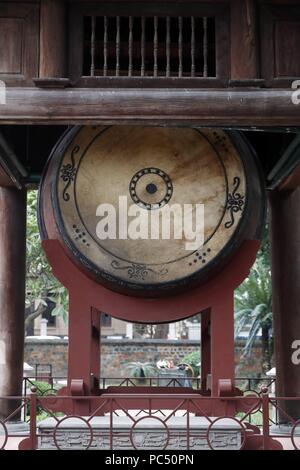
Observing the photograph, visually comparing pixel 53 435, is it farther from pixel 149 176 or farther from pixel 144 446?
pixel 149 176

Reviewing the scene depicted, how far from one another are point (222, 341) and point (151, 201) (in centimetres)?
142

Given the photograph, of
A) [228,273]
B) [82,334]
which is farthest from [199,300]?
[82,334]

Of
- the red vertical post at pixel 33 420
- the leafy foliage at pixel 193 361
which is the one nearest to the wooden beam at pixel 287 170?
the red vertical post at pixel 33 420

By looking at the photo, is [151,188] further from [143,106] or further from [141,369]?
[141,369]

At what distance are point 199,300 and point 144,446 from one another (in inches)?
56.0

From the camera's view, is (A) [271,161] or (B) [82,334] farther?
(A) [271,161]

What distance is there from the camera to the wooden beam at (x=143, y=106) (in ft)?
19.8

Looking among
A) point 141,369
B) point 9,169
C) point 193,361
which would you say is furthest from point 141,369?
point 9,169

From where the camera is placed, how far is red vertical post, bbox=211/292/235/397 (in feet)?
22.5

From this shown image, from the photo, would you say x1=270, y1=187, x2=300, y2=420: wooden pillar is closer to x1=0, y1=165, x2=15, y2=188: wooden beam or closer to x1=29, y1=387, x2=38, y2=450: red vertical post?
x1=0, y1=165, x2=15, y2=188: wooden beam

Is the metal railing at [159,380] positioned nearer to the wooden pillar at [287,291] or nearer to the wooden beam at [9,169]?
the wooden pillar at [287,291]

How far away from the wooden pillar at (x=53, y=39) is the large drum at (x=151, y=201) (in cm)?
106

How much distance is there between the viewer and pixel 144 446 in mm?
6234

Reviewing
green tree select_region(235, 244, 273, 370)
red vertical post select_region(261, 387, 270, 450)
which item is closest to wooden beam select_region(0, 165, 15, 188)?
red vertical post select_region(261, 387, 270, 450)
